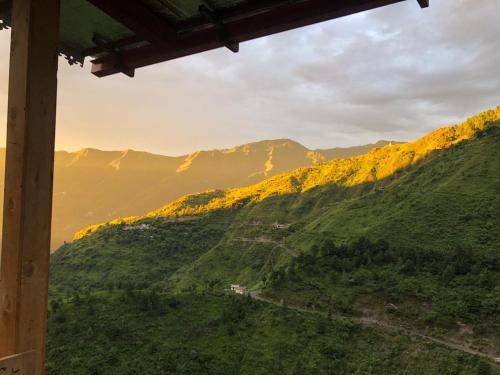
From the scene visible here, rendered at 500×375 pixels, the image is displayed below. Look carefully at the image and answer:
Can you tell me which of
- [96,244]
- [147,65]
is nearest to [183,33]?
[147,65]

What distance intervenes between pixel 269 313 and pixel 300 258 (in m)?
7.80

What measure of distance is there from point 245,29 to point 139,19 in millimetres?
784

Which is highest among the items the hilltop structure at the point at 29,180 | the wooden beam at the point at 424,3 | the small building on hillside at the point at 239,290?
the wooden beam at the point at 424,3

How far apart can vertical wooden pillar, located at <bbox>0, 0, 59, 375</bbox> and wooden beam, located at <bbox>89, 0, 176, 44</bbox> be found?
0.67 metres

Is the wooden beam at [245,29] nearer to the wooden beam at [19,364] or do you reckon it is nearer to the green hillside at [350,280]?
the wooden beam at [19,364]

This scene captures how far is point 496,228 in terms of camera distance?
3070cm

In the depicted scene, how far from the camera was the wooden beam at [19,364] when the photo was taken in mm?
1665

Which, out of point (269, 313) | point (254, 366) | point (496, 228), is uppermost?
point (496, 228)

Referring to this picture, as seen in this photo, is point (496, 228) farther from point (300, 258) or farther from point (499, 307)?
point (300, 258)

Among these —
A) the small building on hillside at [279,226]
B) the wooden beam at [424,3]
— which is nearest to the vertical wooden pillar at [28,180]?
the wooden beam at [424,3]

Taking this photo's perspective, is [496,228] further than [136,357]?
Yes

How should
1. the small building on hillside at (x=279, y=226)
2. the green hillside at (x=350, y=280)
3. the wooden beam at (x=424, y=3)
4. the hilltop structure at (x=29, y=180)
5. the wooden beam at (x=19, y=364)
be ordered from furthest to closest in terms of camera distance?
the small building on hillside at (x=279, y=226) → the green hillside at (x=350, y=280) → the wooden beam at (x=424, y=3) → the hilltop structure at (x=29, y=180) → the wooden beam at (x=19, y=364)

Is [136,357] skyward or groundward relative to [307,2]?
groundward

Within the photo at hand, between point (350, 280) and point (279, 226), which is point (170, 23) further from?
point (279, 226)
